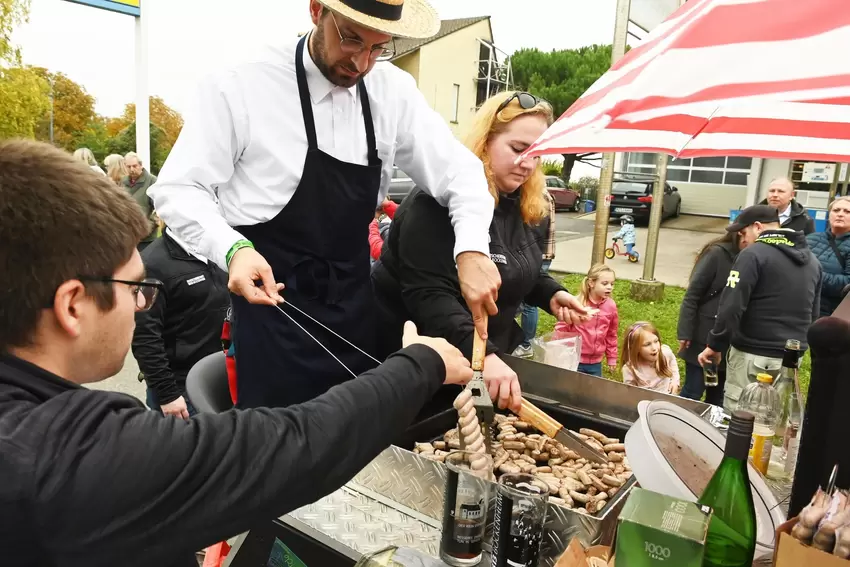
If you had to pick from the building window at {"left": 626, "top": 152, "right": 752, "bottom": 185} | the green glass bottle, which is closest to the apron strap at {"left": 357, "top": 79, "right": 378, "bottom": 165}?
the green glass bottle

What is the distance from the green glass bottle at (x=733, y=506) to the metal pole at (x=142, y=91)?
1055 cm

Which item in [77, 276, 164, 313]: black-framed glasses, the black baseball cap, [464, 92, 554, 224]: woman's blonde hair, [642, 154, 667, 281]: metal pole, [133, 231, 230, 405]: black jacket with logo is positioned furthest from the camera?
[642, 154, 667, 281]: metal pole

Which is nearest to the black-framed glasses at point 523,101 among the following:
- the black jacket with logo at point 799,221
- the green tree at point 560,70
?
the black jacket with logo at point 799,221

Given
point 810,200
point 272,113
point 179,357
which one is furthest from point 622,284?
point 272,113

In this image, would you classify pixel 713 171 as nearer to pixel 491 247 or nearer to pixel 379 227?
pixel 379 227

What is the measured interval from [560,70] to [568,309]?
107ft

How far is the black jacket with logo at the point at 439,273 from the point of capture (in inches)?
72.5

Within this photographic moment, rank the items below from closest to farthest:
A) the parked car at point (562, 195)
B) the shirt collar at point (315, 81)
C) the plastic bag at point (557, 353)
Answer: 1. the shirt collar at point (315, 81)
2. the plastic bag at point (557, 353)
3. the parked car at point (562, 195)

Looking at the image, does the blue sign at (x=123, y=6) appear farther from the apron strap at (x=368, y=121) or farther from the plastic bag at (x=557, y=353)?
the apron strap at (x=368, y=121)

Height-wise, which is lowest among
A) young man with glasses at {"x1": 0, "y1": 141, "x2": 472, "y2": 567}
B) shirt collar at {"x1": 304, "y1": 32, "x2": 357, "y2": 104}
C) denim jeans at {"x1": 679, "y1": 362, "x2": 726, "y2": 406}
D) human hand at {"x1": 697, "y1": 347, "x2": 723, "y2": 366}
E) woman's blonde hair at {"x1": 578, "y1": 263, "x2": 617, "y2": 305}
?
denim jeans at {"x1": 679, "y1": 362, "x2": 726, "y2": 406}

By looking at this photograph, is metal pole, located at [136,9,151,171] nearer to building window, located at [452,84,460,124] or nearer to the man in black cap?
the man in black cap

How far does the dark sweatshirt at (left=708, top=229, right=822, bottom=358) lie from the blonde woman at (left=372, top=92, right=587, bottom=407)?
205 centimetres

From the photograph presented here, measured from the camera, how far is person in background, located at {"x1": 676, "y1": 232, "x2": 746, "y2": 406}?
13.7 ft

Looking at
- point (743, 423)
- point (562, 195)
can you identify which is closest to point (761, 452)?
point (743, 423)
